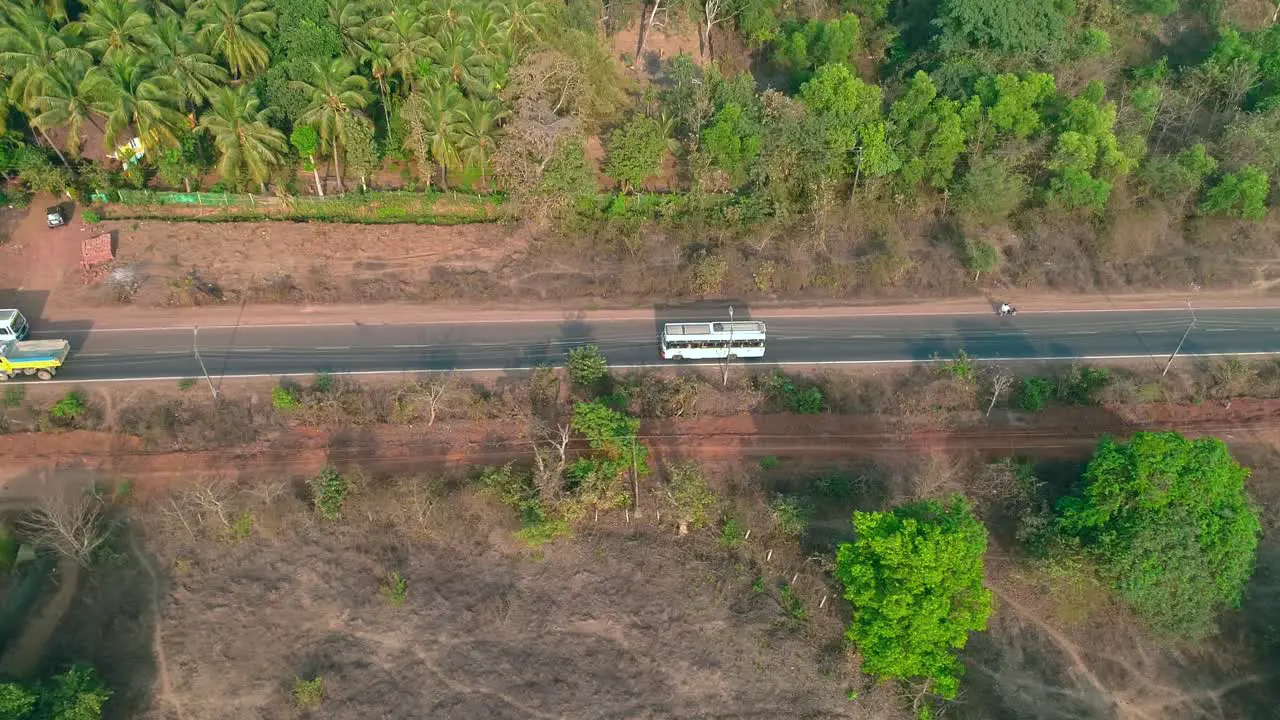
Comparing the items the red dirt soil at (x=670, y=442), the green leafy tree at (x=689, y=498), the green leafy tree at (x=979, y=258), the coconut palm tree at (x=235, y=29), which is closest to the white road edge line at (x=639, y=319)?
the green leafy tree at (x=979, y=258)

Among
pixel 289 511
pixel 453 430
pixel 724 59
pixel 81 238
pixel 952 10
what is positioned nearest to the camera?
pixel 289 511

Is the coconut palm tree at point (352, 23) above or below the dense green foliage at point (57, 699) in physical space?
above

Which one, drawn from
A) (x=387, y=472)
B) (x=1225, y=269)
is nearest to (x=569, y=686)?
(x=387, y=472)

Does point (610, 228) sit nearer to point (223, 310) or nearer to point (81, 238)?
point (223, 310)

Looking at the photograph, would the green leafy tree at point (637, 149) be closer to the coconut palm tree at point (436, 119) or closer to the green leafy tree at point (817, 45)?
the coconut palm tree at point (436, 119)

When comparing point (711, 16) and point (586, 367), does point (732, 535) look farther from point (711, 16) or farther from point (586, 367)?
point (711, 16)

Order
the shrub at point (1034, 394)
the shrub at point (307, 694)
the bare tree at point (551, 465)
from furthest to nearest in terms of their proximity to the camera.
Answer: the shrub at point (1034, 394) → the bare tree at point (551, 465) → the shrub at point (307, 694)
